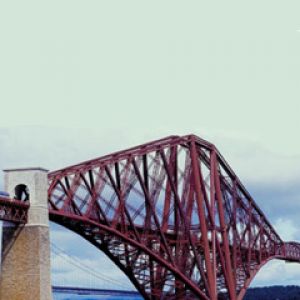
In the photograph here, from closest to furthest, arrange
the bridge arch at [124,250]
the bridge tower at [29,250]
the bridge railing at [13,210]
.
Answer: the bridge railing at [13,210]
the bridge tower at [29,250]
the bridge arch at [124,250]

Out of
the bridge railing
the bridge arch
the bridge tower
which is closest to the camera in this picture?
the bridge railing

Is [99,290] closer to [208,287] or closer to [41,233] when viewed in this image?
[208,287]

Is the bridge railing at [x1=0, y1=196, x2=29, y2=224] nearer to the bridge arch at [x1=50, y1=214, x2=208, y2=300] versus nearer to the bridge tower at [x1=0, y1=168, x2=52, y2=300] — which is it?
the bridge tower at [x1=0, y1=168, x2=52, y2=300]

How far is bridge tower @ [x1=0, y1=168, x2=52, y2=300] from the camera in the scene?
186ft

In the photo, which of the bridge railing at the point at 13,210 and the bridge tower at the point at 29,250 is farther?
the bridge tower at the point at 29,250

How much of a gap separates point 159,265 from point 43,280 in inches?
1038

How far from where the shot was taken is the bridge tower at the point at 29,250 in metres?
56.6

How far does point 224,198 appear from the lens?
99875 mm

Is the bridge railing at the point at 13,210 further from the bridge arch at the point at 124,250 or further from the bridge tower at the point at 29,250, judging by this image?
the bridge arch at the point at 124,250

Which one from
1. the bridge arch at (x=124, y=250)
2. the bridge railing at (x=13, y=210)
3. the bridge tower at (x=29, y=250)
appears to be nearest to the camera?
the bridge railing at (x=13, y=210)

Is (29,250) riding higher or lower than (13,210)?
lower

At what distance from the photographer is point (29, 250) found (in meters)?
57.0

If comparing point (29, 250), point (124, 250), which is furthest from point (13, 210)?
point (124, 250)

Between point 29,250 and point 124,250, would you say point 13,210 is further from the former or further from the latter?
point 124,250
